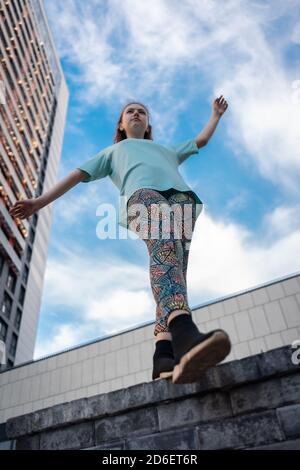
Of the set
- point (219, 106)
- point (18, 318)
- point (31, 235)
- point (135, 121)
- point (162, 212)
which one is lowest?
point (162, 212)

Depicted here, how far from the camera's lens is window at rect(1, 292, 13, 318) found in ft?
114

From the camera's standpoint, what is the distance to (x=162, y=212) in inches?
97.0

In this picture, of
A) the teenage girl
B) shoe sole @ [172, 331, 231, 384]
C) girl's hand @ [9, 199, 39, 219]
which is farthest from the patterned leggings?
girl's hand @ [9, 199, 39, 219]

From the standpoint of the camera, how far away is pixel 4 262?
36125mm

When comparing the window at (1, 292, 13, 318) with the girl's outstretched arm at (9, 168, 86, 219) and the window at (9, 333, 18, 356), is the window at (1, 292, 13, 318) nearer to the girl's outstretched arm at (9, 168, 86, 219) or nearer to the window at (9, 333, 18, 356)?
the window at (9, 333, 18, 356)

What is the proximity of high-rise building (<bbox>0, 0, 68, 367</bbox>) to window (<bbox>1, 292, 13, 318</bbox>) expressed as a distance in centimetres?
10

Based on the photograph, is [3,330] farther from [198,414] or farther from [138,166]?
[198,414]

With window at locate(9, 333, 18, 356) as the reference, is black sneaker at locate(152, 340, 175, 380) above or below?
below

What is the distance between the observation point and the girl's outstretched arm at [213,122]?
346 cm

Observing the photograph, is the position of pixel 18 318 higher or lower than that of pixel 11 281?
lower

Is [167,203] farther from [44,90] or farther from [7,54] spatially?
[44,90]

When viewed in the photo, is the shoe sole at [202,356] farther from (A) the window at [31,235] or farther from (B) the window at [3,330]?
(A) the window at [31,235]

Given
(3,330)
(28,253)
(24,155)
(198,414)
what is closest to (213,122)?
(198,414)

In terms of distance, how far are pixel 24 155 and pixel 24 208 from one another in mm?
43835
